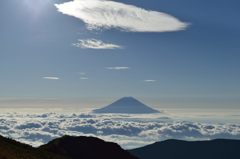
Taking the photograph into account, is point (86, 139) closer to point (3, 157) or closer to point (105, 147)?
point (105, 147)

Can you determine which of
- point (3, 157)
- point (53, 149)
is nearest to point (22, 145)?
point (53, 149)

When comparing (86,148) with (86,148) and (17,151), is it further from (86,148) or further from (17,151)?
(17,151)

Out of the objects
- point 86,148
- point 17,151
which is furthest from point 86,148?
point 17,151

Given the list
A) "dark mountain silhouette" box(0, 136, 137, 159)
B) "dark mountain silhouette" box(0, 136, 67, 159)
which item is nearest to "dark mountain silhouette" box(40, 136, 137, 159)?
"dark mountain silhouette" box(0, 136, 137, 159)

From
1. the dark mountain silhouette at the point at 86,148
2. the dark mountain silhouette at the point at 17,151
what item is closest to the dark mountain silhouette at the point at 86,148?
the dark mountain silhouette at the point at 86,148

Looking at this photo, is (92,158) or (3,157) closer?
(3,157)

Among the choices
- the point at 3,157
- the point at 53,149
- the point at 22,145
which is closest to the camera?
the point at 3,157

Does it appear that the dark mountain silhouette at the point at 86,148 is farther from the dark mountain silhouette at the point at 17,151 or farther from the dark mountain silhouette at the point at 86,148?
the dark mountain silhouette at the point at 17,151

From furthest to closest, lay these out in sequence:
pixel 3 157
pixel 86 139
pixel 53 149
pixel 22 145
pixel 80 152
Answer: pixel 86 139, pixel 80 152, pixel 53 149, pixel 22 145, pixel 3 157

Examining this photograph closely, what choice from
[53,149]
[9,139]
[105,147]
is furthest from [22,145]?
[105,147]
